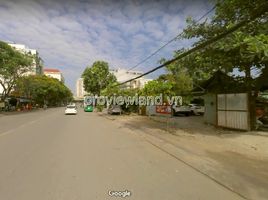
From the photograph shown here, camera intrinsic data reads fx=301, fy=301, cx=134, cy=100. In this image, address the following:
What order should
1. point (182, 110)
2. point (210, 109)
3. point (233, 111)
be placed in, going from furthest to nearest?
point (182, 110) → point (210, 109) → point (233, 111)

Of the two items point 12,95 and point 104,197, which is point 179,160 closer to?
point 104,197

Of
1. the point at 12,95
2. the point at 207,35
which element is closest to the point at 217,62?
the point at 207,35

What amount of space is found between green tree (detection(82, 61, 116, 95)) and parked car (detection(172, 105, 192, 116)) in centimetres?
3477

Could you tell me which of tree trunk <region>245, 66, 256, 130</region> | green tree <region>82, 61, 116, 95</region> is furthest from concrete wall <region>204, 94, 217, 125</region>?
green tree <region>82, 61, 116, 95</region>

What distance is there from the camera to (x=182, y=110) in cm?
3509

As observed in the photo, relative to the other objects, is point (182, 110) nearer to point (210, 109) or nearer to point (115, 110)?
point (115, 110)

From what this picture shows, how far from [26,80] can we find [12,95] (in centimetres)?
628

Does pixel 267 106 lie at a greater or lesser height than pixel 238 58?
lesser

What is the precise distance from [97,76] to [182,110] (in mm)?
36548

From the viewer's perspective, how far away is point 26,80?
65.8 meters

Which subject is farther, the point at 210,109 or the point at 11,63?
the point at 11,63

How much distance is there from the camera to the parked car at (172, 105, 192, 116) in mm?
34875

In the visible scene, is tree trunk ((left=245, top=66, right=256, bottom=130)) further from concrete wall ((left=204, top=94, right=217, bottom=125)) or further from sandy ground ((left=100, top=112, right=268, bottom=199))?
concrete wall ((left=204, top=94, right=217, bottom=125))

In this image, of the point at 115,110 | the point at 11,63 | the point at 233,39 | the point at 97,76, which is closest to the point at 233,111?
the point at 233,39
